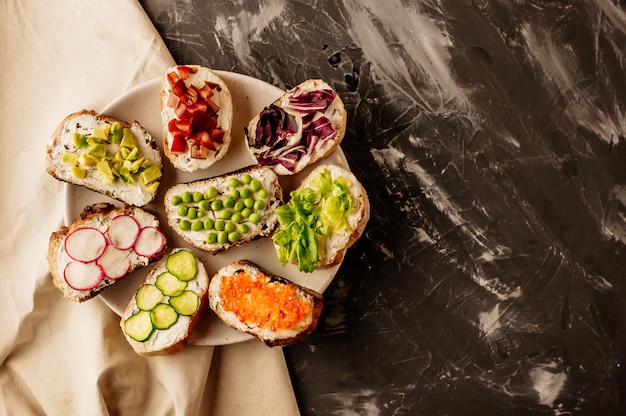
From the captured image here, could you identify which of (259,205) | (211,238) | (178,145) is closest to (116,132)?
(178,145)

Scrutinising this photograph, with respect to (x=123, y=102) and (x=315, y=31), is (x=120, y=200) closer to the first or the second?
(x=123, y=102)

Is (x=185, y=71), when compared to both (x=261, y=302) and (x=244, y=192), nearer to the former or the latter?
(x=244, y=192)

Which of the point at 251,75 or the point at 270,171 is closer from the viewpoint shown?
the point at 270,171

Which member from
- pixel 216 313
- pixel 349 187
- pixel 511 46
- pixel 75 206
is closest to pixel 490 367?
pixel 349 187

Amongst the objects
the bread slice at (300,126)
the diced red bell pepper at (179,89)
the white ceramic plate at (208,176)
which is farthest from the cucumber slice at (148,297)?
the diced red bell pepper at (179,89)

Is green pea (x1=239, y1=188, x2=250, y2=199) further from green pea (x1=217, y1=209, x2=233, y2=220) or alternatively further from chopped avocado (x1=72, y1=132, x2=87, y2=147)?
chopped avocado (x1=72, y1=132, x2=87, y2=147)
